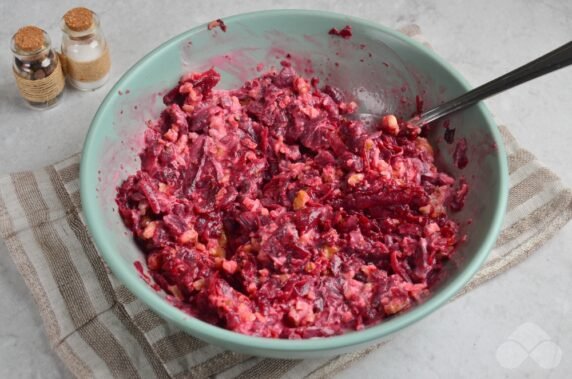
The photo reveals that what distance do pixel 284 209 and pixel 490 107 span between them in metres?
1.55

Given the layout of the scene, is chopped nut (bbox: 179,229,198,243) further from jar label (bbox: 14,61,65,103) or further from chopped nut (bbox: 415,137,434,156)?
jar label (bbox: 14,61,65,103)

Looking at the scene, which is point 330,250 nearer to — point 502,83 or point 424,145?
point 424,145

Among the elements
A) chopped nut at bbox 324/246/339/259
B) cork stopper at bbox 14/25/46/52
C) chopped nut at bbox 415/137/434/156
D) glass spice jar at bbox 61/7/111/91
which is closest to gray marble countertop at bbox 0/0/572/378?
glass spice jar at bbox 61/7/111/91

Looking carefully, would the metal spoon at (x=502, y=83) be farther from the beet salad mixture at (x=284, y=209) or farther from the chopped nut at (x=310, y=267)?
the chopped nut at (x=310, y=267)

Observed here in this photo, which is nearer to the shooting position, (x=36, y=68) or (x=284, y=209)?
(x=284, y=209)

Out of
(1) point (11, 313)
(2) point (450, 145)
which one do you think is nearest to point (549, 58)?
(2) point (450, 145)

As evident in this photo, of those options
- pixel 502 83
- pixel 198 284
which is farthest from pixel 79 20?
pixel 502 83

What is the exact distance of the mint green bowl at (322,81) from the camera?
2412mm

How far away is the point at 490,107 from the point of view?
3.82 metres

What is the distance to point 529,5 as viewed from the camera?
168 inches

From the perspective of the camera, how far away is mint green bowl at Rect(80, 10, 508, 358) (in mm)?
2412

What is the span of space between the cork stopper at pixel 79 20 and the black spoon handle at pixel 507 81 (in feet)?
5.39

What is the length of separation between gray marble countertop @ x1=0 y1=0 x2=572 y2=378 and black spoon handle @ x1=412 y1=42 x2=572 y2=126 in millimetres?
825

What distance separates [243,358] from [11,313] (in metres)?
1.04
